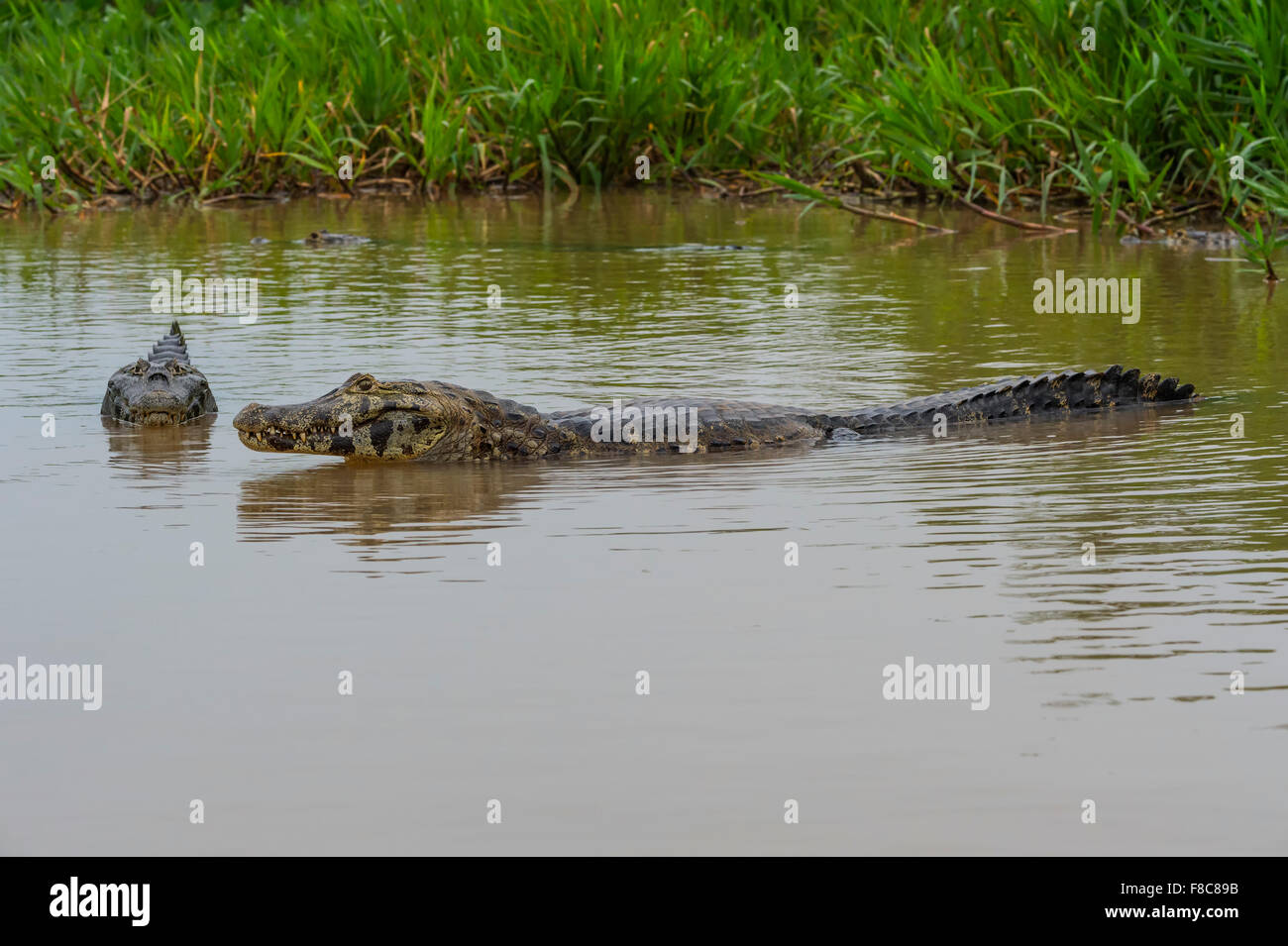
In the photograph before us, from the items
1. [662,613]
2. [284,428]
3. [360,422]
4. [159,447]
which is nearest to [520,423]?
[360,422]

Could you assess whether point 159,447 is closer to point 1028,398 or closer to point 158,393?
point 158,393

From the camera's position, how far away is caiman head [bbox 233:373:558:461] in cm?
725

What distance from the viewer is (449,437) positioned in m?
7.43

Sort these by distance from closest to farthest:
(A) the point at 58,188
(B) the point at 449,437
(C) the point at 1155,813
A: 1. (C) the point at 1155,813
2. (B) the point at 449,437
3. (A) the point at 58,188

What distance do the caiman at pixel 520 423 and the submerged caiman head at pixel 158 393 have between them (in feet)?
2.61

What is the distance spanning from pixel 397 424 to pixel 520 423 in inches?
18.7

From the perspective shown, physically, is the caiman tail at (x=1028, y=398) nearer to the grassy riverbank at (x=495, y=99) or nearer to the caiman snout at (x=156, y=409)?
the caiman snout at (x=156, y=409)

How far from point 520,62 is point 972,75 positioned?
4.27 m

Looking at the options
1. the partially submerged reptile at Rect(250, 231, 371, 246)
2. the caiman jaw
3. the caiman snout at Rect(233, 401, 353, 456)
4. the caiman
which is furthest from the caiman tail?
the partially submerged reptile at Rect(250, 231, 371, 246)

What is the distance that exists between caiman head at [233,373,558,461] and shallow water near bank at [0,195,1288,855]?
5.3 inches

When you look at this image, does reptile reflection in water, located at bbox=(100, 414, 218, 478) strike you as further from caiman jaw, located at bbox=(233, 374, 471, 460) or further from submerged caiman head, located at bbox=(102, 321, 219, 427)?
caiman jaw, located at bbox=(233, 374, 471, 460)

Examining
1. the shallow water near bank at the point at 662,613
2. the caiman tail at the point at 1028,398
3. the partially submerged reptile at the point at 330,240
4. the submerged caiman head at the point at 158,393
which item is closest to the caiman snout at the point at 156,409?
the submerged caiman head at the point at 158,393

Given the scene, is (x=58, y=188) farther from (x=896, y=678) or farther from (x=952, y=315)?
(x=896, y=678)
